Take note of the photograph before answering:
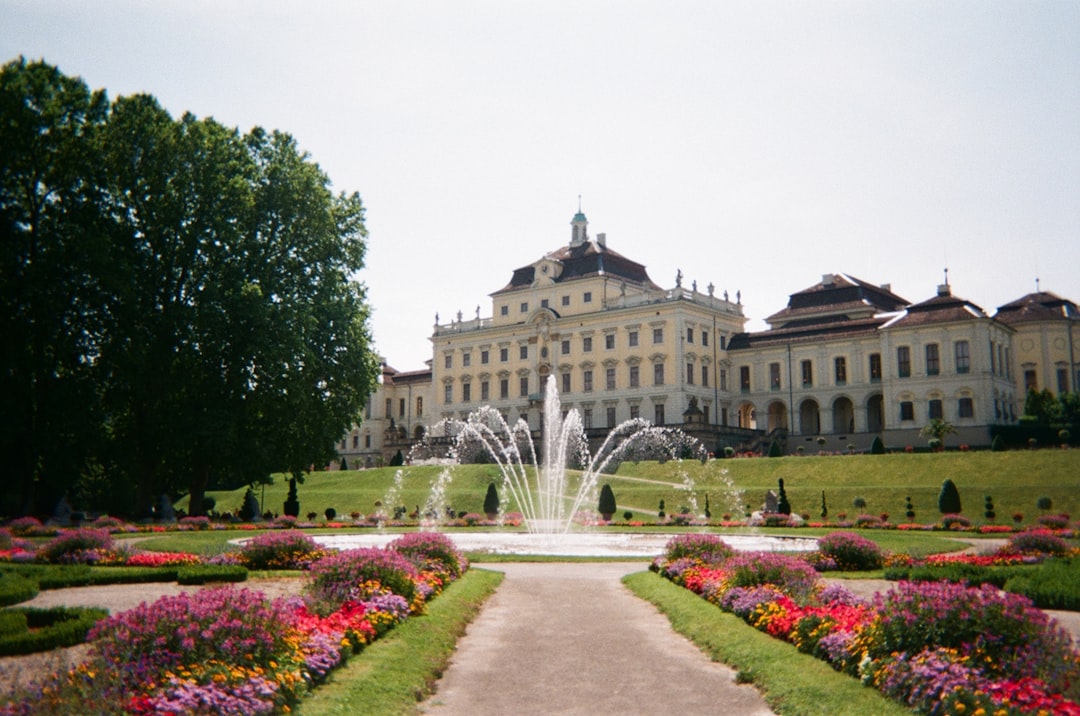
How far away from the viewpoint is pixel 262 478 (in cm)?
3234

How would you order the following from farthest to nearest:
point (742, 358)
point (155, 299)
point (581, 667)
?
point (742, 358)
point (155, 299)
point (581, 667)

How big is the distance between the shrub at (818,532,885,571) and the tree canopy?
62.3 feet

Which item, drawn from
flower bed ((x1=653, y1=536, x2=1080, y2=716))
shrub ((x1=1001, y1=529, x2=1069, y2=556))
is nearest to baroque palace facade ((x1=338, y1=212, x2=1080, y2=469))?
shrub ((x1=1001, y1=529, x2=1069, y2=556))

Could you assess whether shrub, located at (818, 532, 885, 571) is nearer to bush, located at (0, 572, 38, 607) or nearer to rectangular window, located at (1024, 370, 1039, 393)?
bush, located at (0, 572, 38, 607)

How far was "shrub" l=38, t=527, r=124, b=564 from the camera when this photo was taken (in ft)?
59.6

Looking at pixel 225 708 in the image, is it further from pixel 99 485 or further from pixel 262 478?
pixel 99 485

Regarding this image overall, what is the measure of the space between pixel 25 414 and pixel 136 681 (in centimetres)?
2643

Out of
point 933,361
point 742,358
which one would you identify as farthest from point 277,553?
point 742,358

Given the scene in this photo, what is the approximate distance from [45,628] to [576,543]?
18.3 m

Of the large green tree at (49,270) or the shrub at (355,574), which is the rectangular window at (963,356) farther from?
the shrub at (355,574)

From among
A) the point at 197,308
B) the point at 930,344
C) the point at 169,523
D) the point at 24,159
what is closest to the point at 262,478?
the point at 169,523

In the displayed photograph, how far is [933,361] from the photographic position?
5878 cm

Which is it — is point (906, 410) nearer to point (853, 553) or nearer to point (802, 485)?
point (802, 485)

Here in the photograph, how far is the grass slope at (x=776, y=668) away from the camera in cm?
757
